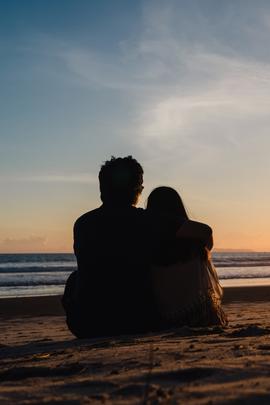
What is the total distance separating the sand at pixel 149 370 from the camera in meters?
2.51

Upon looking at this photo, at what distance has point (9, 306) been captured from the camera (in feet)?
45.4

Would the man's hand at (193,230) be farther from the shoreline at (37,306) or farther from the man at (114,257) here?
the shoreline at (37,306)

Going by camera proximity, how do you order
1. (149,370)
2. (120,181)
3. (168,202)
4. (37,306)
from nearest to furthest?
(149,370) → (120,181) → (168,202) → (37,306)

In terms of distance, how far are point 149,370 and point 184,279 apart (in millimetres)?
A: 2292

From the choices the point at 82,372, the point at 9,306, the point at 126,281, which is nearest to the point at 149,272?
the point at 126,281

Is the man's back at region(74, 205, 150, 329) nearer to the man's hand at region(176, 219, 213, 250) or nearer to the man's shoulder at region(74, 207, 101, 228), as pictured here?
the man's shoulder at region(74, 207, 101, 228)

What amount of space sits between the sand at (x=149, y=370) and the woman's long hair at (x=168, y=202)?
1088 millimetres

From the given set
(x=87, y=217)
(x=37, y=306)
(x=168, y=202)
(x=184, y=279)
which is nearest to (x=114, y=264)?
(x=87, y=217)

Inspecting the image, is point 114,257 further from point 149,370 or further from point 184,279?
point 149,370

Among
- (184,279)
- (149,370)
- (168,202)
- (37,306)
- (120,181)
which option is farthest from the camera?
(37,306)

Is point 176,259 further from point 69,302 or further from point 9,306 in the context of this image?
point 9,306

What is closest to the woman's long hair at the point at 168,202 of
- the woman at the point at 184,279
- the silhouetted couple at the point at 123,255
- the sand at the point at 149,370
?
the woman at the point at 184,279

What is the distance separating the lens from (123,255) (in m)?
5.04

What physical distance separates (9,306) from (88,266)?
9309mm
